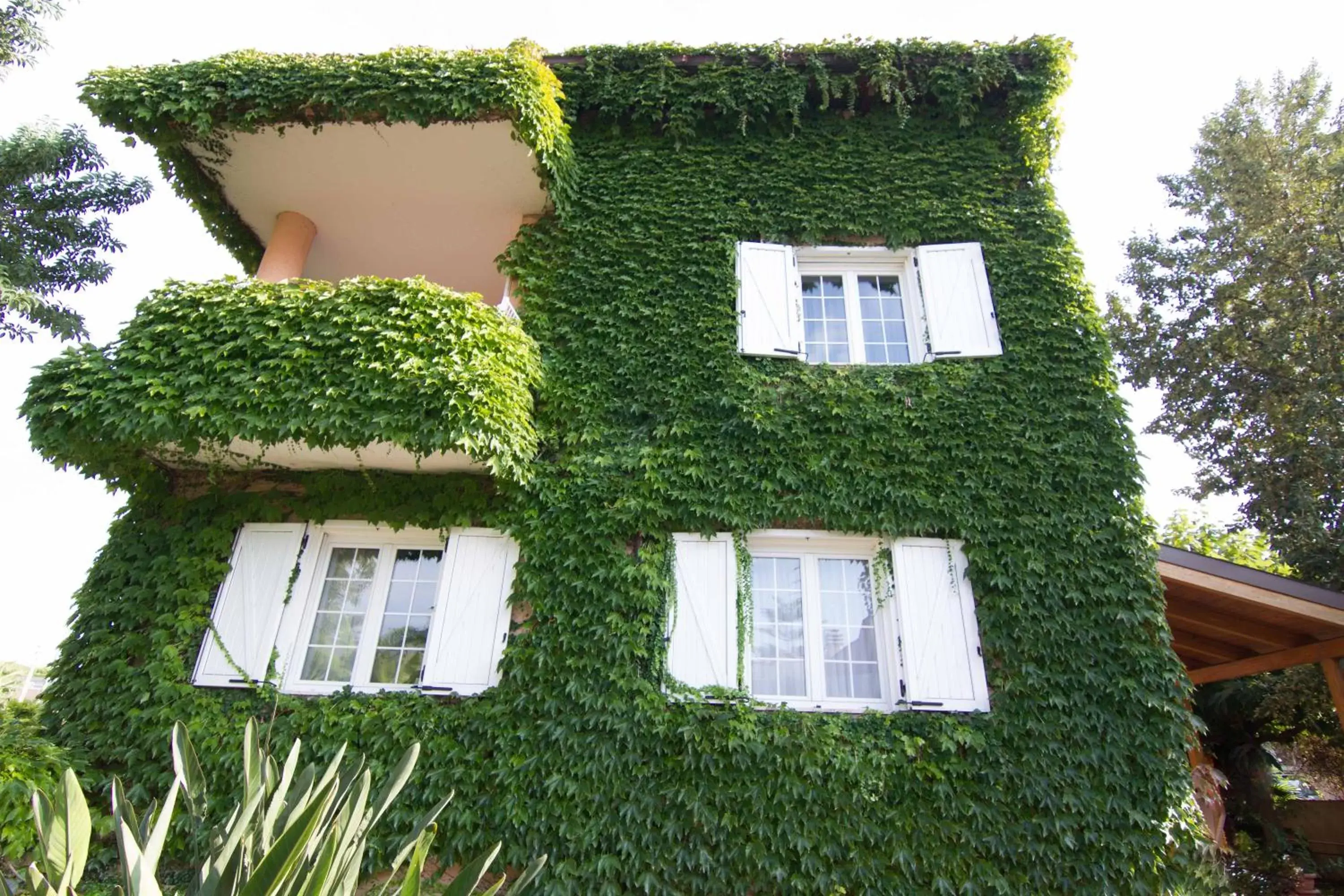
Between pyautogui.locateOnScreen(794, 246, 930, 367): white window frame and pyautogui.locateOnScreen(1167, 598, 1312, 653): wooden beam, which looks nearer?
pyautogui.locateOnScreen(1167, 598, 1312, 653): wooden beam

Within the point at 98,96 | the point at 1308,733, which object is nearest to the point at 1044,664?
the point at 98,96

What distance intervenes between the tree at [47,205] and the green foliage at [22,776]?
26.5ft

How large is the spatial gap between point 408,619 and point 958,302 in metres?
6.19

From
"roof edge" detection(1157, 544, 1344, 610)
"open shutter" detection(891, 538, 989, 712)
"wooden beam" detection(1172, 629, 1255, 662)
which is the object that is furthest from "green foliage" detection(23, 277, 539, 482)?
"wooden beam" detection(1172, 629, 1255, 662)

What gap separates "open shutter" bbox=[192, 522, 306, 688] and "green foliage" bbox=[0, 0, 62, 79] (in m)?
10.3

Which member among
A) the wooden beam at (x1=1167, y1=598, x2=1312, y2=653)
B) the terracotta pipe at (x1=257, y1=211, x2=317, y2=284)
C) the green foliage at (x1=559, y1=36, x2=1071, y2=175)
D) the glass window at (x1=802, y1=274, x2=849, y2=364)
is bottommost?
the wooden beam at (x1=1167, y1=598, x2=1312, y2=653)

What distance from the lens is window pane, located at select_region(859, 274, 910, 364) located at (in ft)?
24.3

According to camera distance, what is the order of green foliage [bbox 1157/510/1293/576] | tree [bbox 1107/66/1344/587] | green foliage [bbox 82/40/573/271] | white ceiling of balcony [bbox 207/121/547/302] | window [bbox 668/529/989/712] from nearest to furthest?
window [bbox 668/529/989/712] < green foliage [bbox 82/40/573/271] < white ceiling of balcony [bbox 207/121/547/302] < tree [bbox 1107/66/1344/587] < green foliage [bbox 1157/510/1293/576]

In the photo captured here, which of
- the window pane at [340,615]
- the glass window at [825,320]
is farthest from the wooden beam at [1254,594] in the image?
the window pane at [340,615]

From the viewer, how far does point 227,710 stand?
19.4 feet

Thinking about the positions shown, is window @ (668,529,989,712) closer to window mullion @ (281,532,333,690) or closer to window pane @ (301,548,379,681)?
window pane @ (301,548,379,681)

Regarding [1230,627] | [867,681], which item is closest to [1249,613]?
[1230,627]

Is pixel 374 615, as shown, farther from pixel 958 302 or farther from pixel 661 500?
pixel 958 302

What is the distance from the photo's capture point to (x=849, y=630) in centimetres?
619
